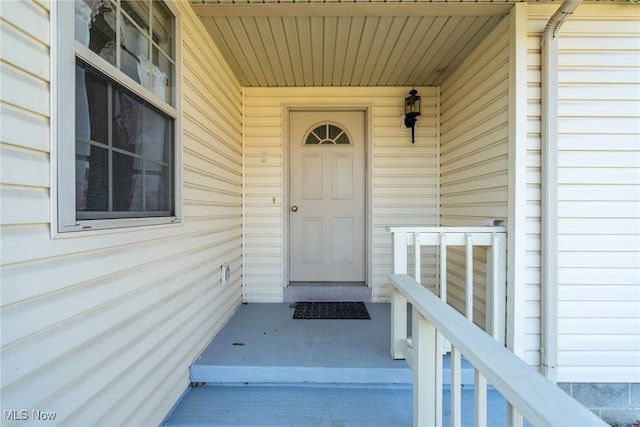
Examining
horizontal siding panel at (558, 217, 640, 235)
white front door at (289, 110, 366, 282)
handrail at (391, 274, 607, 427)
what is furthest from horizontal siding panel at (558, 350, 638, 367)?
white front door at (289, 110, 366, 282)

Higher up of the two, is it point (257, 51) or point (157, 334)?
point (257, 51)

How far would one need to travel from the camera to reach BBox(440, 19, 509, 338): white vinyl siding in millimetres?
1899

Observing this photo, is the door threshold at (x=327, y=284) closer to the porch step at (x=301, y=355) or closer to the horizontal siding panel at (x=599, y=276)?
the porch step at (x=301, y=355)

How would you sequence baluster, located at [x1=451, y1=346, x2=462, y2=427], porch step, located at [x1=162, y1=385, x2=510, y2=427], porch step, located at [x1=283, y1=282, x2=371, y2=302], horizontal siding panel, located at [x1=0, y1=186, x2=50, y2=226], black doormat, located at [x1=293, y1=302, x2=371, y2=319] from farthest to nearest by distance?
porch step, located at [x1=283, y1=282, x2=371, y2=302], black doormat, located at [x1=293, y1=302, x2=371, y2=319], porch step, located at [x1=162, y1=385, x2=510, y2=427], baluster, located at [x1=451, y1=346, x2=462, y2=427], horizontal siding panel, located at [x1=0, y1=186, x2=50, y2=226]

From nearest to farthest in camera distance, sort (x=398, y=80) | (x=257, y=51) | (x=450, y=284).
Answer: 1. (x=257, y=51)
2. (x=450, y=284)
3. (x=398, y=80)

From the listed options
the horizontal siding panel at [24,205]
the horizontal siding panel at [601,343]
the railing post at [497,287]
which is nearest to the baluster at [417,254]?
the railing post at [497,287]

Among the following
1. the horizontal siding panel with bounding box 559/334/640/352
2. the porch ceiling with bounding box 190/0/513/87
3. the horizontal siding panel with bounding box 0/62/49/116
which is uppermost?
the porch ceiling with bounding box 190/0/513/87

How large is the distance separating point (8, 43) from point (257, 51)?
5.87ft

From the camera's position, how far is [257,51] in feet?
7.35

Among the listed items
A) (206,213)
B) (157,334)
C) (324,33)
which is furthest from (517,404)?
(324,33)

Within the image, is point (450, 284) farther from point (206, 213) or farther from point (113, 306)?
point (113, 306)

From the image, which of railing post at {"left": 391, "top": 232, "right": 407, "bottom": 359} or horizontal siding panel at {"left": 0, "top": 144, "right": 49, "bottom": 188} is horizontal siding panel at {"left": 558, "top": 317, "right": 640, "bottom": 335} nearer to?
railing post at {"left": 391, "top": 232, "right": 407, "bottom": 359}

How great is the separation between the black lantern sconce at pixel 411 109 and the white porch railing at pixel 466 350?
4.82 feet

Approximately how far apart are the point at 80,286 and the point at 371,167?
2.55m
